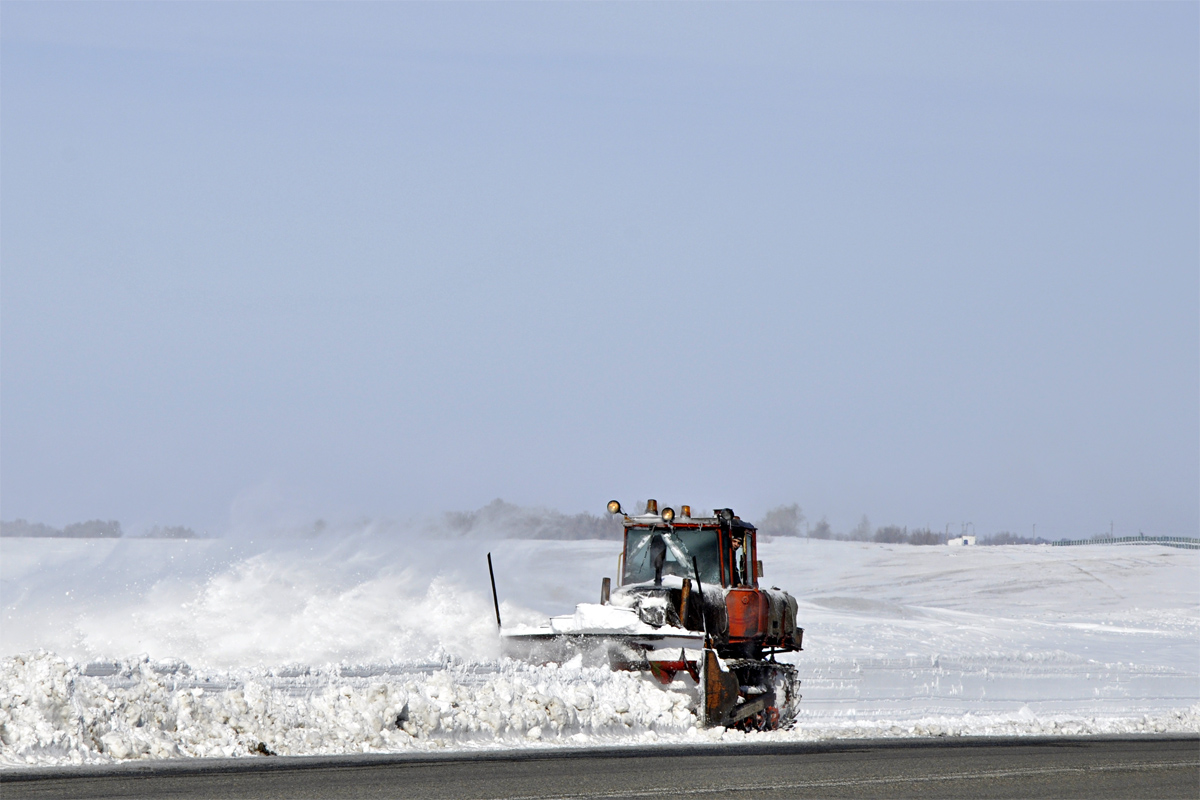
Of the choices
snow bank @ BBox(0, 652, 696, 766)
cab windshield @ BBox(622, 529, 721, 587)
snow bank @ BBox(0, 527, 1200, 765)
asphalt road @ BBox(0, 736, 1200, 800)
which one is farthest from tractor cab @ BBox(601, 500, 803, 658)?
asphalt road @ BBox(0, 736, 1200, 800)

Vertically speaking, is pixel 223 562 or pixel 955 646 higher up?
pixel 223 562

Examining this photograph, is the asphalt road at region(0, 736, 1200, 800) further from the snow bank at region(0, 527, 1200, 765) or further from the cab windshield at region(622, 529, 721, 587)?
the cab windshield at region(622, 529, 721, 587)

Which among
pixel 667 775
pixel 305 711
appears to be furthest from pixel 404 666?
pixel 667 775

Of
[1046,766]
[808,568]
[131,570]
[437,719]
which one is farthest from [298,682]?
[808,568]

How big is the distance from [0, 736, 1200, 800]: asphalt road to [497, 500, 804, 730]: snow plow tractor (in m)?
1.90

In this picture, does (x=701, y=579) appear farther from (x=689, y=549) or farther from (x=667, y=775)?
(x=667, y=775)

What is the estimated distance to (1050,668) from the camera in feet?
96.9

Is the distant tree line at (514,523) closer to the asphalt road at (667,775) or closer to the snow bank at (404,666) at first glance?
the snow bank at (404,666)

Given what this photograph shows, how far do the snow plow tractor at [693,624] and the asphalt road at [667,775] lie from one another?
1.90 meters

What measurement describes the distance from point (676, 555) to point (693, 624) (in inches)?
38.8

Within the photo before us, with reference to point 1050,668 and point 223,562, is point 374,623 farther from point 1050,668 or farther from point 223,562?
point 1050,668

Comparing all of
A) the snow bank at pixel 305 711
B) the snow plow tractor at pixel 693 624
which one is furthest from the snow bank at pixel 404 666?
the snow plow tractor at pixel 693 624

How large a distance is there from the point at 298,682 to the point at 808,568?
45.5 metres

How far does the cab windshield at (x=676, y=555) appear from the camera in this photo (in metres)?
16.3
